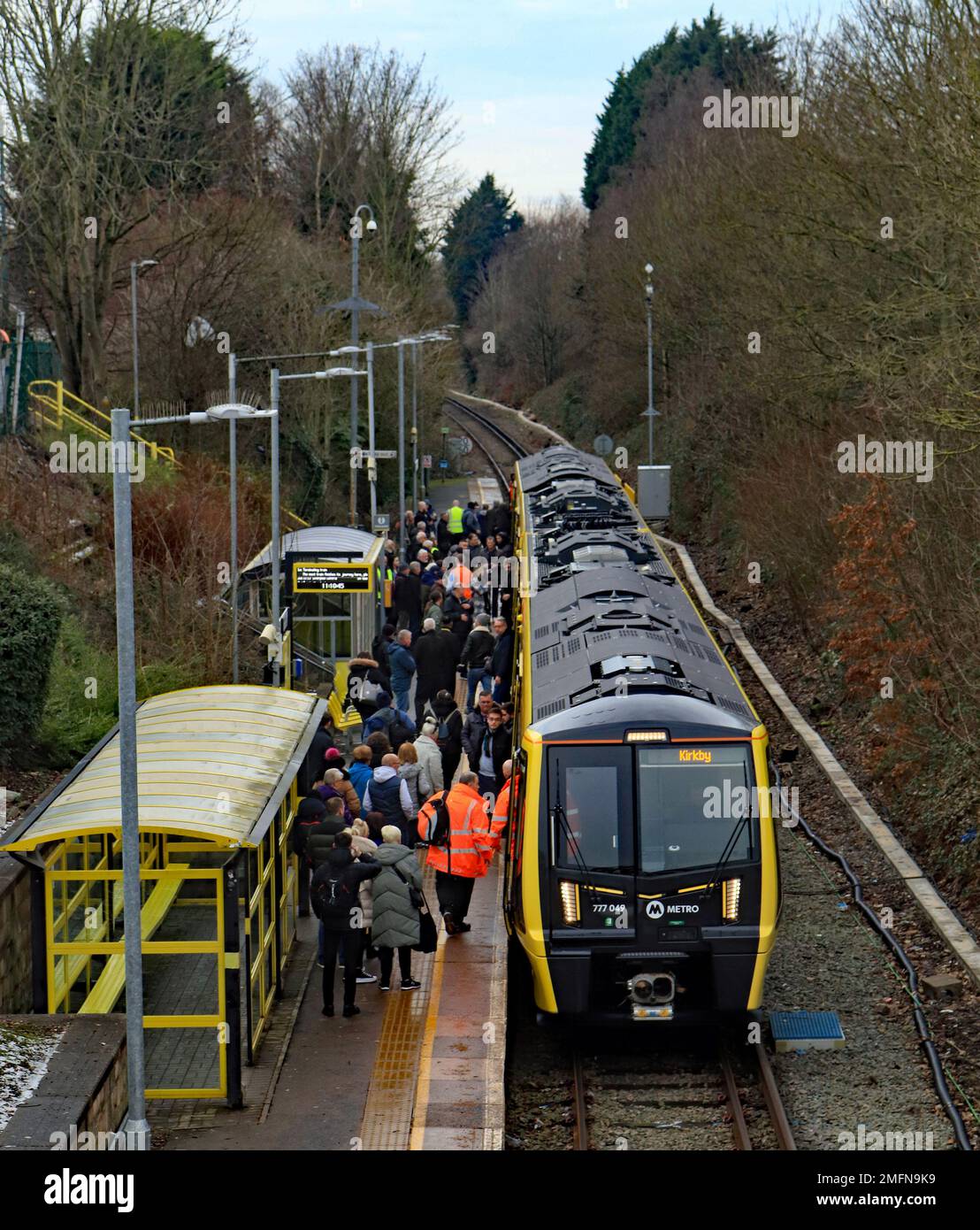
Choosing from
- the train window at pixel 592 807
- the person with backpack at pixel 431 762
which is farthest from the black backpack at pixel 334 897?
the person with backpack at pixel 431 762

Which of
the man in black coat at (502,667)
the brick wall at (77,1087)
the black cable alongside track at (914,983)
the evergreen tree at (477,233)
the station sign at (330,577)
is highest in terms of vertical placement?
the evergreen tree at (477,233)

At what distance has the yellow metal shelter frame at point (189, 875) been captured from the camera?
10.8m

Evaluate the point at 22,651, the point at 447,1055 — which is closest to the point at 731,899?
the point at 447,1055

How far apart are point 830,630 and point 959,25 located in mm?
9107

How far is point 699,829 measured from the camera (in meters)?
12.0

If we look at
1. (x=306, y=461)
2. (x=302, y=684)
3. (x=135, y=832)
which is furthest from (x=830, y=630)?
(x=306, y=461)

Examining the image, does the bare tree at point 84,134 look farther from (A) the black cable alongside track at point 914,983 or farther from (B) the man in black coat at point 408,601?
(A) the black cable alongside track at point 914,983

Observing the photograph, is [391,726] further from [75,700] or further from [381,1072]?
[381,1072]

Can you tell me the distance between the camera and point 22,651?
1563cm

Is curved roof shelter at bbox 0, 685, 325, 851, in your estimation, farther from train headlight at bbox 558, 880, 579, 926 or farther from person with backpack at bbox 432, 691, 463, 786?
person with backpack at bbox 432, 691, 463, 786

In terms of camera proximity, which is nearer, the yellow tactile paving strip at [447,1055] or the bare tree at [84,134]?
the yellow tactile paving strip at [447,1055]

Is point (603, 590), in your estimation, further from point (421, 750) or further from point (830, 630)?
point (830, 630)

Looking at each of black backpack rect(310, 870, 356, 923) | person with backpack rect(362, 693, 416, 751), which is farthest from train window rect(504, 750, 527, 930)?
person with backpack rect(362, 693, 416, 751)

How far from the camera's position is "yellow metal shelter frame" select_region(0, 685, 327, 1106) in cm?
1077
